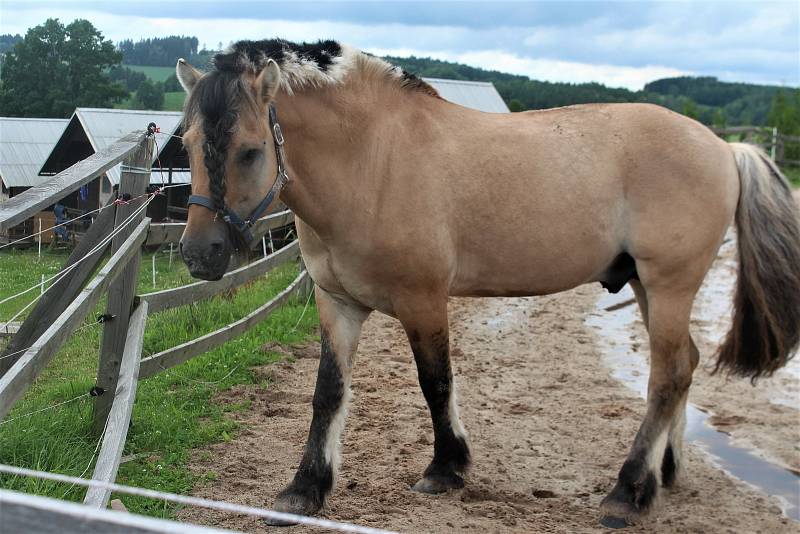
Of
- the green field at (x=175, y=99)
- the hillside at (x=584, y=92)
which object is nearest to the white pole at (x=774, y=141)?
the hillside at (x=584, y=92)

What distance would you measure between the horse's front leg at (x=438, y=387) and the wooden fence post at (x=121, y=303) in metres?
1.45

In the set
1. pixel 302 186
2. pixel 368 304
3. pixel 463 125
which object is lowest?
pixel 368 304

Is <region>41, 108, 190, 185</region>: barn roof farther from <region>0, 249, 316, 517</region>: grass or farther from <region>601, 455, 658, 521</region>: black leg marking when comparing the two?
→ <region>601, 455, 658, 521</region>: black leg marking

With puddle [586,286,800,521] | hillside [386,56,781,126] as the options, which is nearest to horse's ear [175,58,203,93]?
puddle [586,286,800,521]

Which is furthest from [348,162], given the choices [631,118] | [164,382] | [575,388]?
[575,388]

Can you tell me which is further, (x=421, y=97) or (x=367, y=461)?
(x=367, y=461)

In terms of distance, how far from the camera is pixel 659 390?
4.28 meters

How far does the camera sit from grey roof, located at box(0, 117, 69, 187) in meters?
6.21

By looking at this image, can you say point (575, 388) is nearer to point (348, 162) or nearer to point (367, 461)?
point (367, 461)

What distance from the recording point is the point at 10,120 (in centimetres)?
698

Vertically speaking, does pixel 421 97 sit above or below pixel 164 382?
above

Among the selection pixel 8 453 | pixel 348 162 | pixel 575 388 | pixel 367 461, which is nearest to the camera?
pixel 8 453

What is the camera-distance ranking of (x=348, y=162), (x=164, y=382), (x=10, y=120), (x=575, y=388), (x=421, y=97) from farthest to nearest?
(x=10, y=120) → (x=575, y=388) → (x=164, y=382) → (x=421, y=97) → (x=348, y=162)

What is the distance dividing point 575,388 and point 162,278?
13.1 feet
